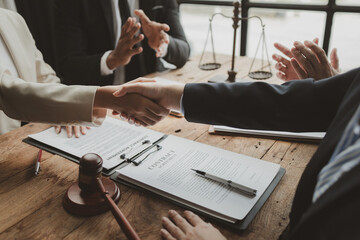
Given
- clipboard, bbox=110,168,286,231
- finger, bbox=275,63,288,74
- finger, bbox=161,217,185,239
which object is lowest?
clipboard, bbox=110,168,286,231

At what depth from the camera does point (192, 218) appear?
757 mm

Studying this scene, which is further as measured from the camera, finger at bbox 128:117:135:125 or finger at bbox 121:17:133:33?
finger at bbox 121:17:133:33

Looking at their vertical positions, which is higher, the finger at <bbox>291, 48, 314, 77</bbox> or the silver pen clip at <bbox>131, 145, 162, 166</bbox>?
the finger at <bbox>291, 48, 314, 77</bbox>

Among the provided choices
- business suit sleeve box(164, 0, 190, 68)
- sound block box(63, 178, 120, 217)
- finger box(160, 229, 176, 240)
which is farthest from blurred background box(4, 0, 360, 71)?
finger box(160, 229, 176, 240)

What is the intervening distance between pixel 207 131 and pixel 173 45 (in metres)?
0.91

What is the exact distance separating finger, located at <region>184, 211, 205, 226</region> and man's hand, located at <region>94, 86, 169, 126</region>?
0.49 metres

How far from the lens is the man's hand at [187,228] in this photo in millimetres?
701

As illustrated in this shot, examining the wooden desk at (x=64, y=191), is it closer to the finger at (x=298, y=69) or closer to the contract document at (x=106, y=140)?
the contract document at (x=106, y=140)

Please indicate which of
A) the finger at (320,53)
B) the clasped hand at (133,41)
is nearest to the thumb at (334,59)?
the finger at (320,53)

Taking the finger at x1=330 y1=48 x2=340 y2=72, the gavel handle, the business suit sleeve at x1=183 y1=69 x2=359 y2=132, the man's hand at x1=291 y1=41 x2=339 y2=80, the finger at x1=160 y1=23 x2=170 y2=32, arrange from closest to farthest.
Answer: the gavel handle, the business suit sleeve at x1=183 y1=69 x2=359 y2=132, the man's hand at x1=291 y1=41 x2=339 y2=80, the finger at x1=330 y1=48 x2=340 y2=72, the finger at x1=160 y1=23 x2=170 y2=32

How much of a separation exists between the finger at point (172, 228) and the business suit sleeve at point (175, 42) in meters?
1.36

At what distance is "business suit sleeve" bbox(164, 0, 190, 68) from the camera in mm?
1977

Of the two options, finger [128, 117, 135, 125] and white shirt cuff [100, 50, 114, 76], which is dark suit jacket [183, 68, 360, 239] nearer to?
finger [128, 117, 135, 125]

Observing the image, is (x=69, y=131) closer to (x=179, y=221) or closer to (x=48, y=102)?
(x=48, y=102)
